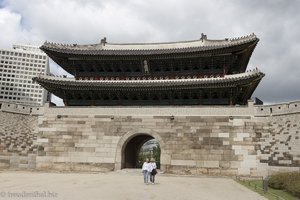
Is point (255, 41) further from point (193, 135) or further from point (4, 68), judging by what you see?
point (4, 68)

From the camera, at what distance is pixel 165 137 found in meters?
24.0

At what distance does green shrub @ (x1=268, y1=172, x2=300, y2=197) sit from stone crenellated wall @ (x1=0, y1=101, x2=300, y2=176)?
18.0 ft

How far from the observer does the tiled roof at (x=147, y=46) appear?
25016mm

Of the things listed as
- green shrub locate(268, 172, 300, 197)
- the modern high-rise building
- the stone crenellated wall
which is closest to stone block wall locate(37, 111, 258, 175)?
the stone crenellated wall

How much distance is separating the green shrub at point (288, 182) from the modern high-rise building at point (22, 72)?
10352 centimetres

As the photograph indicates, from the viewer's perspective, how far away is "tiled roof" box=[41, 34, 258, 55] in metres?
25.0

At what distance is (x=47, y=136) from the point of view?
25.2m

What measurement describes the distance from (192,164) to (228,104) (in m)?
5.91

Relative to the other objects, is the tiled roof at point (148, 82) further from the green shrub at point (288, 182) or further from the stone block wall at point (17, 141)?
the green shrub at point (288, 182)

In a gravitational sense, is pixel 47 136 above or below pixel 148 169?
above

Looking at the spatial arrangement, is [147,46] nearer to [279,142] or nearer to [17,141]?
[17,141]

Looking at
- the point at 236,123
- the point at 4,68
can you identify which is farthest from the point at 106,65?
the point at 4,68

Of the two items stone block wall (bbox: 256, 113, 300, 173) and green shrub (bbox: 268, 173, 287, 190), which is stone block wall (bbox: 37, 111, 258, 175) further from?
green shrub (bbox: 268, 173, 287, 190)

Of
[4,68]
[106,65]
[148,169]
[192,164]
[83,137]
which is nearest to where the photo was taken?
[148,169]
